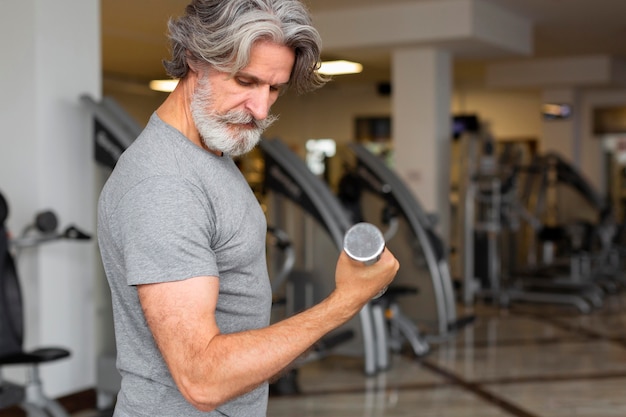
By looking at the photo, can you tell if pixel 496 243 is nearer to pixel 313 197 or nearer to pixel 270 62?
pixel 313 197

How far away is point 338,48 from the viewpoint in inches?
295

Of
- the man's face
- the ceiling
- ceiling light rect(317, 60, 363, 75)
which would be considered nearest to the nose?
the man's face

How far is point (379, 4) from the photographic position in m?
7.09

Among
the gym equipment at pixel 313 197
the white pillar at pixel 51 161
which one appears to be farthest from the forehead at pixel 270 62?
the gym equipment at pixel 313 197

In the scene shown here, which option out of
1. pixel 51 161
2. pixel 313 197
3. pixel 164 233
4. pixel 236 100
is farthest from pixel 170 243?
pixel 313 197

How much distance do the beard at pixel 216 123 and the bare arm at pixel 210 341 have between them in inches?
8.7

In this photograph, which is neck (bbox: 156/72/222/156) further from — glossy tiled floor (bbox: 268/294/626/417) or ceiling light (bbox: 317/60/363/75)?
ceiling light (bbox: 317/60/363/75)

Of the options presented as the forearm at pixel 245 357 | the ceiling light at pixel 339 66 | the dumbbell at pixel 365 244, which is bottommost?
the forearm at pixel 245 357

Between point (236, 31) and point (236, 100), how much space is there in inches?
4.4

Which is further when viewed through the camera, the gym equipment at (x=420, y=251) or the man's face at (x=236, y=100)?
the gym equipment at (x=420, y=251)

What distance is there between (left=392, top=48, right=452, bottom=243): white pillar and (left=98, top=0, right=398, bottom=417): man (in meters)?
6.29

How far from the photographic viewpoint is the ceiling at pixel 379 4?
699 cm

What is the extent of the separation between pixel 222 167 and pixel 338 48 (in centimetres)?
649

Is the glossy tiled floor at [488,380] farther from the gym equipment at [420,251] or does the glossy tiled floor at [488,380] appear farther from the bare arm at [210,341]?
the bare arm at [210,341]
